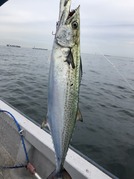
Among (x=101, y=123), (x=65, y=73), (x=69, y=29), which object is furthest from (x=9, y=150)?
(x=101, y=123)

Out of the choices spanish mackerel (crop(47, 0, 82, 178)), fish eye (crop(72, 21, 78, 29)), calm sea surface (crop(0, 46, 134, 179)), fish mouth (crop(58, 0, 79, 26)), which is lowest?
calm sea surface (crop(0, 46, 134, 179))

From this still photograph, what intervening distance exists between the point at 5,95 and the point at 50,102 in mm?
11379

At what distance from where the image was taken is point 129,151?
689 centimetres

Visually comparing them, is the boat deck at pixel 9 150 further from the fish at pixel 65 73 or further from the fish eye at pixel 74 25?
the fish eye at pixel 74 25

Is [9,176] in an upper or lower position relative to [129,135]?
upper

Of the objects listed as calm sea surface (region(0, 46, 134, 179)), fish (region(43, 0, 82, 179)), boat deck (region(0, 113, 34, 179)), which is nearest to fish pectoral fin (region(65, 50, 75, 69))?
fish (region(43, 0, 82, 179))

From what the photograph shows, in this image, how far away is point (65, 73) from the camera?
138cm

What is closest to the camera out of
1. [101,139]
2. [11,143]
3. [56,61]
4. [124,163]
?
[56,61]

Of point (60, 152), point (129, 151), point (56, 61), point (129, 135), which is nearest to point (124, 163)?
point (129, 151)

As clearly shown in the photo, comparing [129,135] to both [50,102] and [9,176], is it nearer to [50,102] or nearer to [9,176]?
[9,176]

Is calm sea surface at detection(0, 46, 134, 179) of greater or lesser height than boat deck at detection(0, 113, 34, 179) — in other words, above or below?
below

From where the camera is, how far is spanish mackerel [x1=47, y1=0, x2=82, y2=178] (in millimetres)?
1330

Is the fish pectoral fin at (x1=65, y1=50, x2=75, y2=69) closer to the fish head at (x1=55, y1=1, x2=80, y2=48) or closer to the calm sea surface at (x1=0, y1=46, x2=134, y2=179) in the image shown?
the fish head at (x1=55, y1=1, x2=80, y2=48)

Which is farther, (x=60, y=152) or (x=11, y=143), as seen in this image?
(x=11, y=143)
